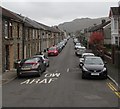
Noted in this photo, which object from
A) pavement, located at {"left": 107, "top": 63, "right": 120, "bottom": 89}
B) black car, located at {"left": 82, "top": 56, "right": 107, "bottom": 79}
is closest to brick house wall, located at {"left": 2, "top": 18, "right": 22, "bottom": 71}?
black car, located at {"left": 82, "top": 56, "right": 107, "bottom": 79}

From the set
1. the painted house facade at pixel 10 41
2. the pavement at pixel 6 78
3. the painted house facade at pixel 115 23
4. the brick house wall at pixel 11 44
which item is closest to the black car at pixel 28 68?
the pavement at pixel 6 78

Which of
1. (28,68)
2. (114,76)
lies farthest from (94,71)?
(28,68)

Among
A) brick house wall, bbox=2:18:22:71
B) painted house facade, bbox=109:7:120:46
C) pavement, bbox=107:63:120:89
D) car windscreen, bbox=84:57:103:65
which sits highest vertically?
painted house facade, bbox=109:7:120:46

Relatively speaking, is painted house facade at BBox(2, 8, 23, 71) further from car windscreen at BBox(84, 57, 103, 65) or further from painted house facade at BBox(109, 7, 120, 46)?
painted house facade at BBox(109, 7, 120, 46)

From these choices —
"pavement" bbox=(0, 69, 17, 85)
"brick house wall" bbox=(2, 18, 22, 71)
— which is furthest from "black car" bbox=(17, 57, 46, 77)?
"brick house wall" bbox=(2, 18, 22, 71)

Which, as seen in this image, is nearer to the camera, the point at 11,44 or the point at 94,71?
the point at 94,71

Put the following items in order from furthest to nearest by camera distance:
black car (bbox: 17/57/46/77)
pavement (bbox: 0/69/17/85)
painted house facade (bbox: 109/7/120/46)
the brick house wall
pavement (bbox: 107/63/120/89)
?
painted house facade (bbox: 109/7/120/46) < the brick house wall < black car (bbox: 17/57/46/77) < pavement (bbox: 0/69/17/85) < pavement (bbox: 107/63/120/89)

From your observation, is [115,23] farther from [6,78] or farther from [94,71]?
[6,78]

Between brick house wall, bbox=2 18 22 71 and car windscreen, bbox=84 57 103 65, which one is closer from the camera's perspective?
car windscreen, bbox=84 57 103 65

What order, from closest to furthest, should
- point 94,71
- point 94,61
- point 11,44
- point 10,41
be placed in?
point 94,71, point 94,61, point 10,41, point 11,44

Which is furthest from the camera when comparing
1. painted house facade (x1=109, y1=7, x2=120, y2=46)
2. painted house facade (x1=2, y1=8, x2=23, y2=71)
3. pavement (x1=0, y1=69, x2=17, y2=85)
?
painted house facade (x1=109, y1=7, x2=120, y2=46)

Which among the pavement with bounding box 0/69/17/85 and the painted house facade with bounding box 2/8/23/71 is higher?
the painted house facade with bounding box 2/8/23/71

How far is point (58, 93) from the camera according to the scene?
1325 centimetres

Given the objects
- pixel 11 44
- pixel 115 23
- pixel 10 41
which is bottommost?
pixel 11 44
